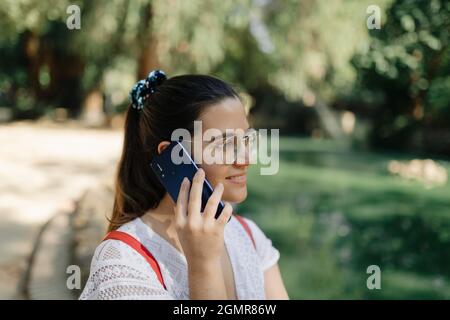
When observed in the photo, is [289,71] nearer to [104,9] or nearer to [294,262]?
[104,9]

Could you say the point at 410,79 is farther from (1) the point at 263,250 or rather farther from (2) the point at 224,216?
(2) the point at 224,216

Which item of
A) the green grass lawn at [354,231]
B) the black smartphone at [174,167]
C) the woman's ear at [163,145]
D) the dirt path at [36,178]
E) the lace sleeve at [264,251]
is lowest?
the green grass lawn at [354,231]

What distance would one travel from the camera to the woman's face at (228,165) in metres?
1.26

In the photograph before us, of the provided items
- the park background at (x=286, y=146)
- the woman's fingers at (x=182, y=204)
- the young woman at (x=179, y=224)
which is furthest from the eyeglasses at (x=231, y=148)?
the park background at (x=286, y=146)

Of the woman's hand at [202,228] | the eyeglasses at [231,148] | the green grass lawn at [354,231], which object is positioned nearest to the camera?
the woman's hand at [202,228]

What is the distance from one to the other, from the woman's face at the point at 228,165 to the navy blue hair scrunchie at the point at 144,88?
0.71 feet

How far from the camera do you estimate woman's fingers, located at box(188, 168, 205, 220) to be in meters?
1.00

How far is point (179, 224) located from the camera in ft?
3.28

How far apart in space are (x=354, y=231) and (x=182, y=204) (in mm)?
5580

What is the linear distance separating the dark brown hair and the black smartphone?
11cm

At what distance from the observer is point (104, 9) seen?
9.17m

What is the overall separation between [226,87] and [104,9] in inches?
335

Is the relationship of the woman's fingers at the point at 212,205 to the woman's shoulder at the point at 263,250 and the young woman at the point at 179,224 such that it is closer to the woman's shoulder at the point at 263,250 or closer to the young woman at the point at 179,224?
the young woman at the point at 179,224
